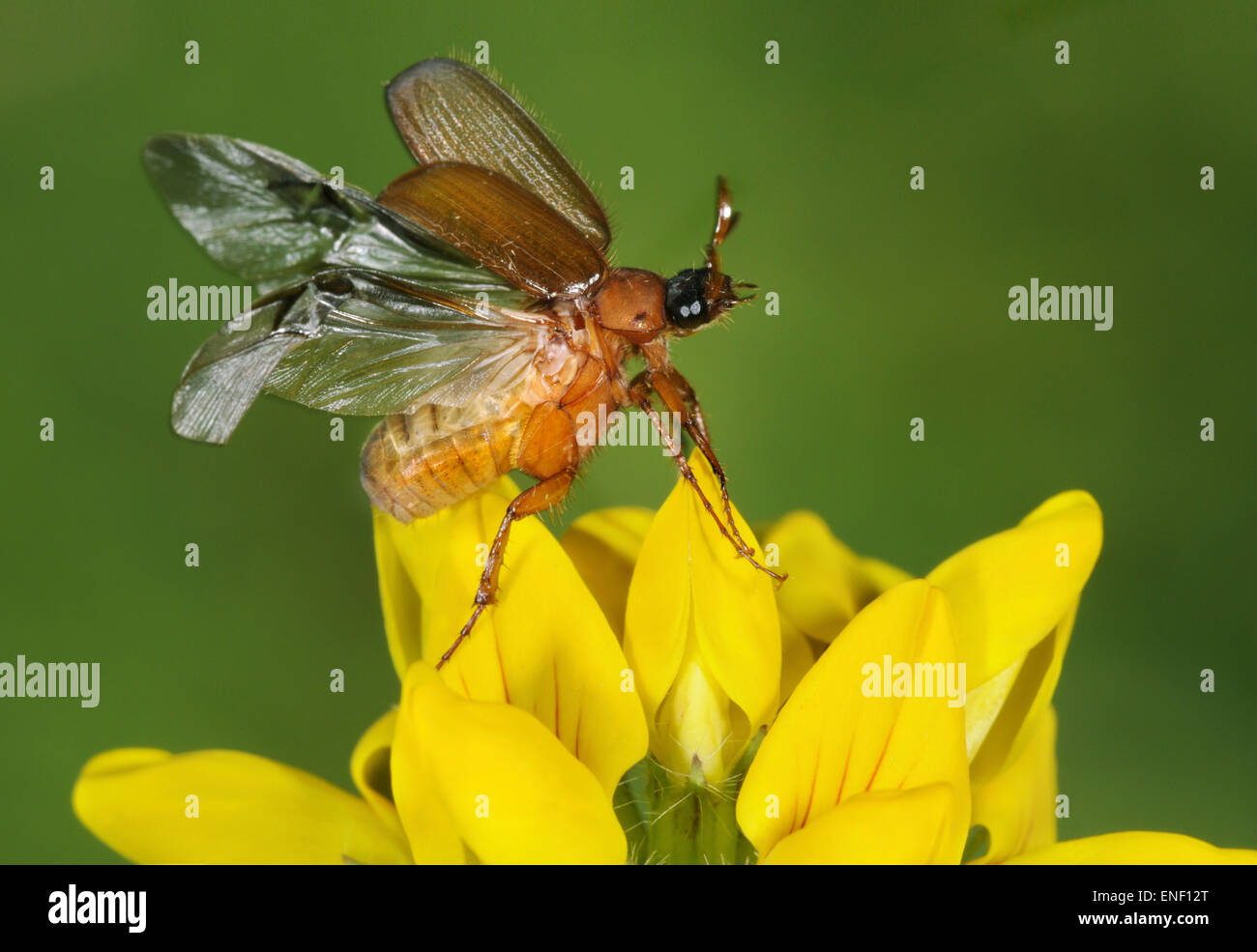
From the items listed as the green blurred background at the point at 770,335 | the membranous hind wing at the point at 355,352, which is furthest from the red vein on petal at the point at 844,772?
the green blurred background at the point at 770,335

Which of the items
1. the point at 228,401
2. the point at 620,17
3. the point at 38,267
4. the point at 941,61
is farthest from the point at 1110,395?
the point at 38,267

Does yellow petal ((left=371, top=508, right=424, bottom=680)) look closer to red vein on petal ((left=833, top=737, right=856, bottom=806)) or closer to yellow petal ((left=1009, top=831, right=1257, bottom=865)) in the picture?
red vein on petal ((left=833, top=737, right=856, bottom=806))

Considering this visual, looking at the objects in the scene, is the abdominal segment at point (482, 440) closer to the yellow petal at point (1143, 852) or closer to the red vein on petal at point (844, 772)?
the red vein on petal at point (844, 772)

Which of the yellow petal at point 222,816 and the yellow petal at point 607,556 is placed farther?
the yellow petal at point 607,556

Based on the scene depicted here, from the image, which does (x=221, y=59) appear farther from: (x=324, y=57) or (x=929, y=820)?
(x=929, y=820)

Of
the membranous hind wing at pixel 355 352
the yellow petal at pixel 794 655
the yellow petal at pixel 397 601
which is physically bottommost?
the yellow petal at pixel 794 655
